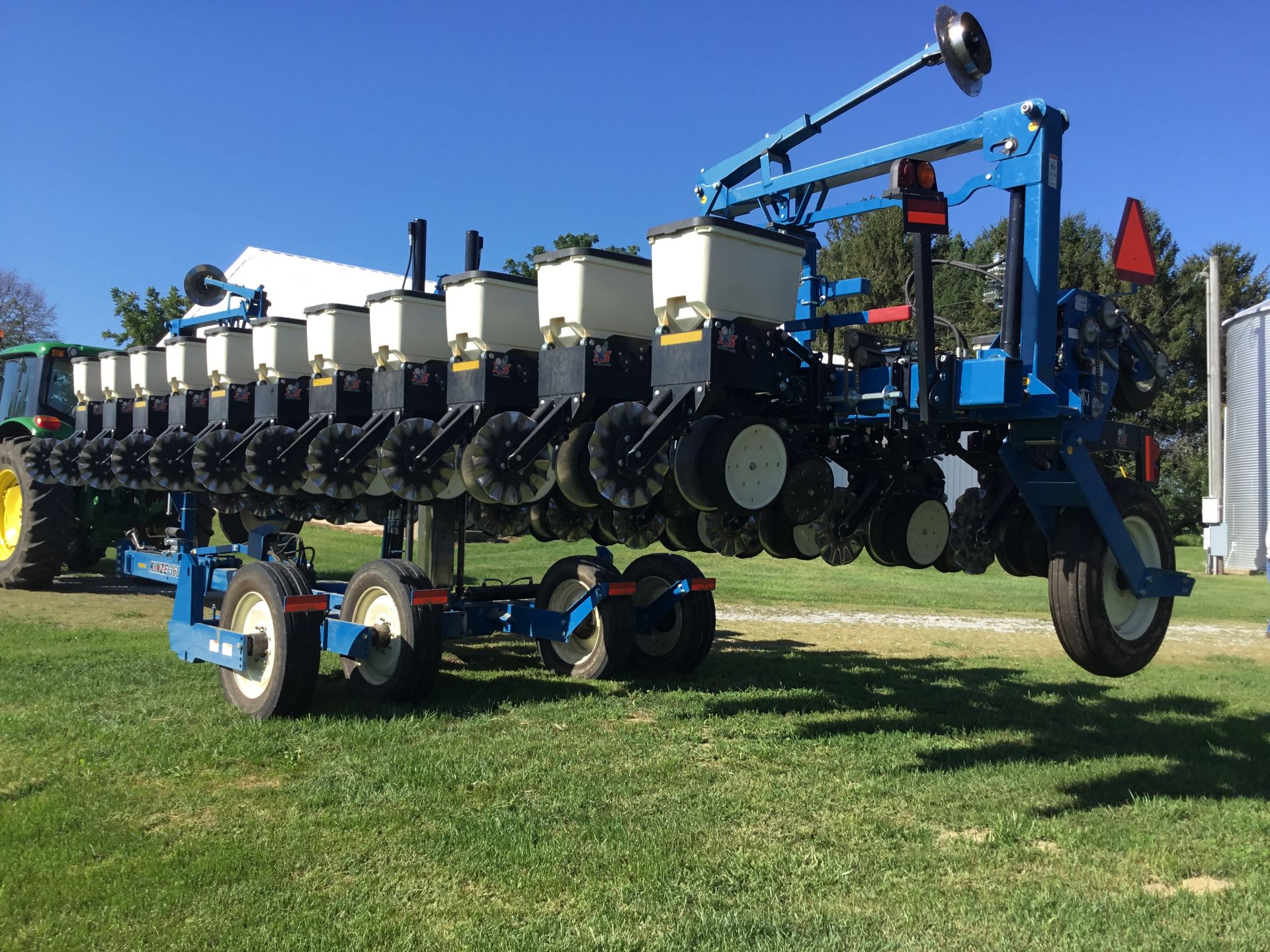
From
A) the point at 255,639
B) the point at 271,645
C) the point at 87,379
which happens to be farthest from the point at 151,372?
the point at 271,645

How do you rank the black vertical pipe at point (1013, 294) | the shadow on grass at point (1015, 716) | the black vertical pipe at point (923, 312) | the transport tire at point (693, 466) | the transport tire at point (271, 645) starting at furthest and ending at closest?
the transport tire at point (271, 645), the shadow on grass at point (1015, 716), the transport tire at point (693, 466), the black vertical pipe at point (1013, 294), the black vertical pipe at point (923, 312)

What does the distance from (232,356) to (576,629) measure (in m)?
4.42

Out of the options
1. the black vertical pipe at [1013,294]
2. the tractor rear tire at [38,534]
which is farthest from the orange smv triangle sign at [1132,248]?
the tractor rear tire at [38,534]

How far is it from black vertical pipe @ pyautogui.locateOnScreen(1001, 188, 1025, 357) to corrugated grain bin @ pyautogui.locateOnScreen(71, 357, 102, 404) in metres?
10.6

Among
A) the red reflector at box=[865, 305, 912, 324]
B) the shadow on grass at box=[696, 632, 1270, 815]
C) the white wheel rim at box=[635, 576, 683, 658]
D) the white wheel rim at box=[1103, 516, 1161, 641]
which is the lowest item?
the shadow on grass at box=[696, 632, 1270, 815]

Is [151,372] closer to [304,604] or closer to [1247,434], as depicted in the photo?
[304,604]

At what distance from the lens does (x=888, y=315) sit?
6.32m

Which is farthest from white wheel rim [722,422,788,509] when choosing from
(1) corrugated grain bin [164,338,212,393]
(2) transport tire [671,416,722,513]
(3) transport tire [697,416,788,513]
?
(1) corrugated grain bin [164,338,212,393]

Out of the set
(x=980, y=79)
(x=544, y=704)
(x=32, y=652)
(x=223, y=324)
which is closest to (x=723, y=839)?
(x=544, y=704)

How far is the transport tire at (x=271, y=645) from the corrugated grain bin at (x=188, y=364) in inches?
159

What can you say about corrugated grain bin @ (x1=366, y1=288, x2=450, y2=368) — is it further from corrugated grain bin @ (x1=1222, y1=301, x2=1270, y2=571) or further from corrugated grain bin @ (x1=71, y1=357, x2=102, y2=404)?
corrugated grain bin @ (x1=1222, y1=301, x2=1270, y2=571)

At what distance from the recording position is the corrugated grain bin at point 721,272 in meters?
5.89

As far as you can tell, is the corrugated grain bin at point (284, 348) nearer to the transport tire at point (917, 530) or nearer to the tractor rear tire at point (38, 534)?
the tractor rear tire at point (38, 534)

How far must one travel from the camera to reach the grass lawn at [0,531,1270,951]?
163 inches
